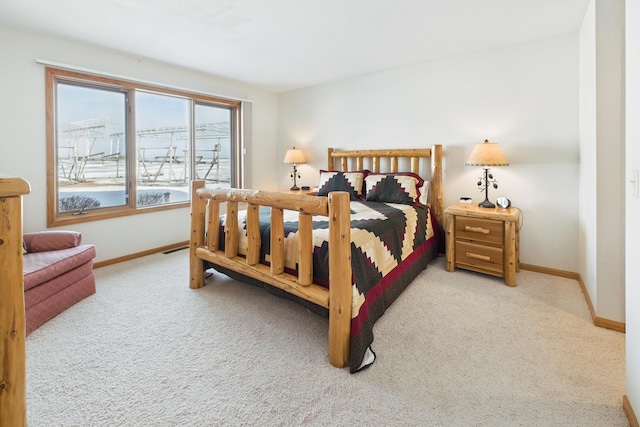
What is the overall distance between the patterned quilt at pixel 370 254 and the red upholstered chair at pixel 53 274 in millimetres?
1121

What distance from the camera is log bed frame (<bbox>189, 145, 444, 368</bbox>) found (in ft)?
5.37

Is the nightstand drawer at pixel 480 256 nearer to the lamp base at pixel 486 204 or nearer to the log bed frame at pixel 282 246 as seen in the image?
the lamp base at pixel 486 204

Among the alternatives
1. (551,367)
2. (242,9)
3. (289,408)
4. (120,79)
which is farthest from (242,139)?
(551,367)

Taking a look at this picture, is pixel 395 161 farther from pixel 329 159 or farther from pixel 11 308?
pixel 11 308

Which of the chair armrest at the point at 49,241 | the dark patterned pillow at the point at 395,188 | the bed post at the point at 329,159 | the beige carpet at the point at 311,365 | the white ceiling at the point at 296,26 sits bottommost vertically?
the beige carpet at the point at 311,365

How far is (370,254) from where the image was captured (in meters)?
2.06

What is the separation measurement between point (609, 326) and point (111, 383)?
9.87 ft

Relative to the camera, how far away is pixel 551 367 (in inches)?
65.4

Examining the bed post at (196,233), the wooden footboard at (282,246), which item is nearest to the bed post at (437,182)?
the wooden footboard at (282,246)

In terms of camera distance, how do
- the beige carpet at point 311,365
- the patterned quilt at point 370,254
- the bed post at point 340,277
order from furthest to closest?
the patterned quilt at point 370,254 < the bed post at point 340,277 < the beige carpet at point 311,365

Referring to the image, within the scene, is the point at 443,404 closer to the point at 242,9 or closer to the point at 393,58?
the point at 242,9

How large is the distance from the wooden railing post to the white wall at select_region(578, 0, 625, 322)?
291 cm

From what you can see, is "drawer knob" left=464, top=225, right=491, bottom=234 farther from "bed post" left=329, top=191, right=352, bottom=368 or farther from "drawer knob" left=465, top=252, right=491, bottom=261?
"bed post" left=329, top=191, right=352, bottom=368

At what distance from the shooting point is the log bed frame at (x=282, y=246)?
5.37ft
